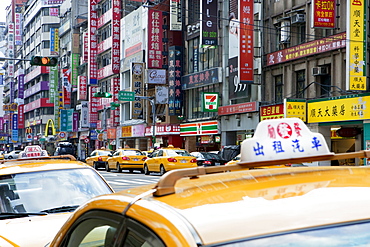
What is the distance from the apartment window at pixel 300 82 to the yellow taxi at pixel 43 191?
2611cm

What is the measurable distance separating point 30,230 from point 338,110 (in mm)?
24174

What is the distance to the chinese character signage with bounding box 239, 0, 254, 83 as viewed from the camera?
33875mm

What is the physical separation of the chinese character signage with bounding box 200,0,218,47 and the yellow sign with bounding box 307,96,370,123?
10.9 meters

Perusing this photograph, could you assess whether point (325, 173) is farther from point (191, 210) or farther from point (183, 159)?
point (183, 159)

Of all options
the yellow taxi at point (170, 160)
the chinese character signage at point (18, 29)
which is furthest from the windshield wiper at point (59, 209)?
the chinese character signage at point (18, 29)

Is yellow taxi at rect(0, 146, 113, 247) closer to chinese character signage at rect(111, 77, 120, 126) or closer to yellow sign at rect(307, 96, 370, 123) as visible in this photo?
yellow sign at rect(307, 96, 370, 123)

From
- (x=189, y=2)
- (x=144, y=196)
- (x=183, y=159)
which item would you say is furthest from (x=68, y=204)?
(x=189, y=2)

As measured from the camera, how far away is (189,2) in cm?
4547

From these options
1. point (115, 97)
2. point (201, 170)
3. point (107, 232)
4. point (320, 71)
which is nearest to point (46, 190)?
point (107, 232)

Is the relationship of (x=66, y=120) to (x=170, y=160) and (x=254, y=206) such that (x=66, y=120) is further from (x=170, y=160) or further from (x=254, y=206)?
(x=254, y=206)

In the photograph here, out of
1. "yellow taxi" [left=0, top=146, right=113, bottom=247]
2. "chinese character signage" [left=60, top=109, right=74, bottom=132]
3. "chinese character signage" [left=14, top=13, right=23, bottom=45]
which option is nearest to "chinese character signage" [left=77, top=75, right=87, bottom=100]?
"chinese character signage" [left=60, top=109, right=74, bottom=132]

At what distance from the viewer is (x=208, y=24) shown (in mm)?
39500

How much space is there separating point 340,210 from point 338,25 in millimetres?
28161

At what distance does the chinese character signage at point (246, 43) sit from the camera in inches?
1334
